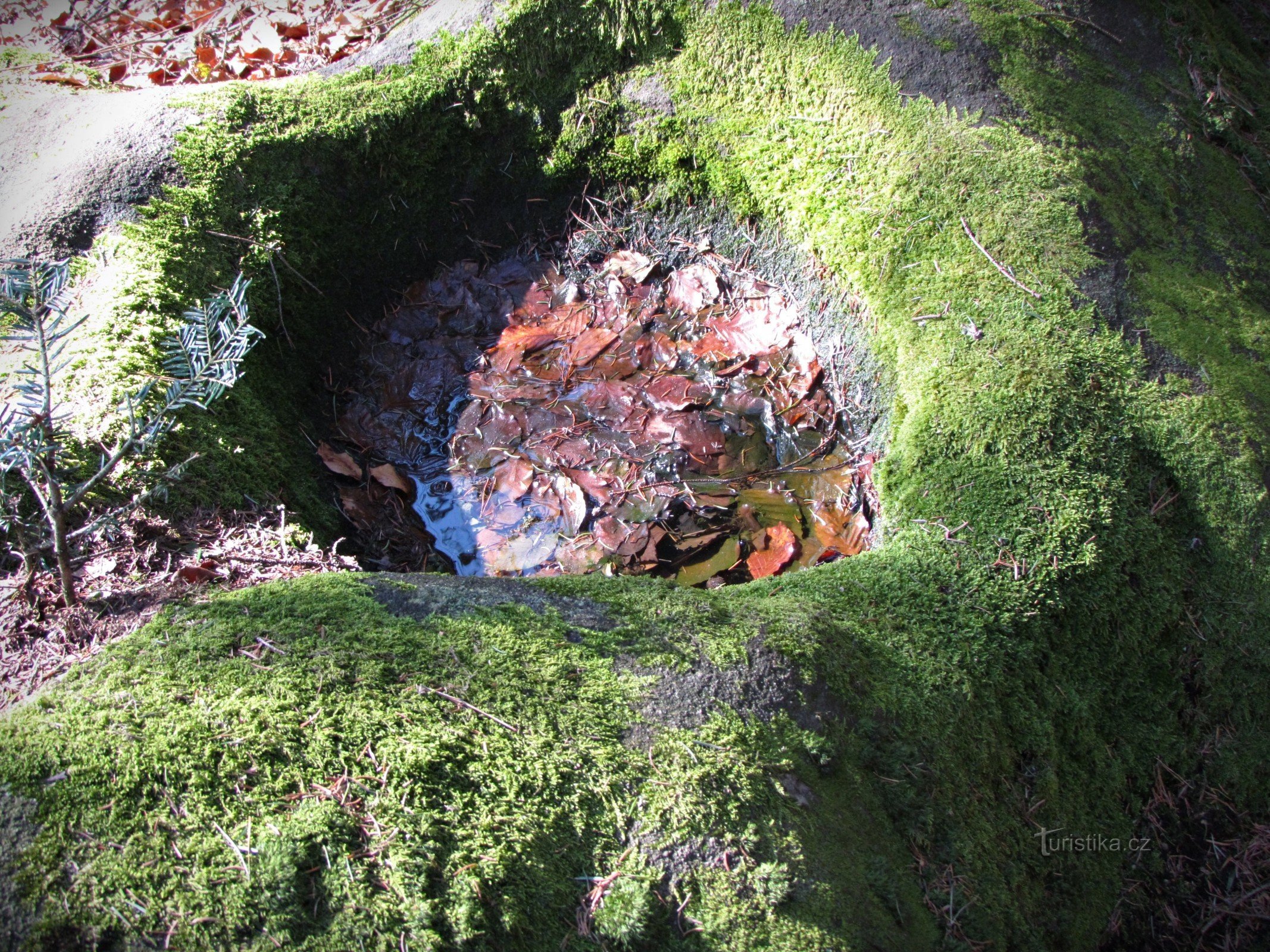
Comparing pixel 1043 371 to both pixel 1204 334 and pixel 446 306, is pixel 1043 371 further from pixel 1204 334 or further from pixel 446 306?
pixel 446 306

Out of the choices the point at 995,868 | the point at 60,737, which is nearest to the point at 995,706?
the point at 995,868

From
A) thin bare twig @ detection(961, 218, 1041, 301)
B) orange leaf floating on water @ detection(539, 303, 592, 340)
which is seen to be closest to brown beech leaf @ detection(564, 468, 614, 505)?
orange leaf floating on water @ detection(539, 303, 592, 340)

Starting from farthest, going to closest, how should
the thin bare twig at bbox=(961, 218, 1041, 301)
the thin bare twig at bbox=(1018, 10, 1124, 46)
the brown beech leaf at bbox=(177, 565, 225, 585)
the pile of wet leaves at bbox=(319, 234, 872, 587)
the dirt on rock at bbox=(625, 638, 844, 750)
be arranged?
the thin bare twig at bbox=(1018, 10, 1124, 46), the pile of wet leaves at bbox=(319, 234, 872, 587), the thin bare twig at bbox=(961, 218, 1041, 301), the brown beech leaf at bbox=(177, 565, 225, 585), the dirt on rock at bbox=(625, 638, 844, 750)

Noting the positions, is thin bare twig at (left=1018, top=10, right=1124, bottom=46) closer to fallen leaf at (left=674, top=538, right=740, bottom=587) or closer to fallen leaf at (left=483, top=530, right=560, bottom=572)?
fallen leaf at (left=674, top=538, right=740, bottom=587)

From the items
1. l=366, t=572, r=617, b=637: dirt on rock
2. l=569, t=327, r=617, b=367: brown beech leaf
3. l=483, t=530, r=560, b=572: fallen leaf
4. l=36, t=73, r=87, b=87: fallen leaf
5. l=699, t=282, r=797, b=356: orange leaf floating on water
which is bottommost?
l=483, t=530, r=560, b=572: fallen leaf

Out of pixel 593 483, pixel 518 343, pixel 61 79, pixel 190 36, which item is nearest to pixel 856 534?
pixel 593 483

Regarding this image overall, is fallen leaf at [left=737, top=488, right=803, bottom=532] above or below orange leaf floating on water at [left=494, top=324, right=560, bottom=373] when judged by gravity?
below

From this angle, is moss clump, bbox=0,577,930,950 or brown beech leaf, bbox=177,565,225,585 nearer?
moss clump, bbox=0,577,930,950

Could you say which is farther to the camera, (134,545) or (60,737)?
(134,545)
